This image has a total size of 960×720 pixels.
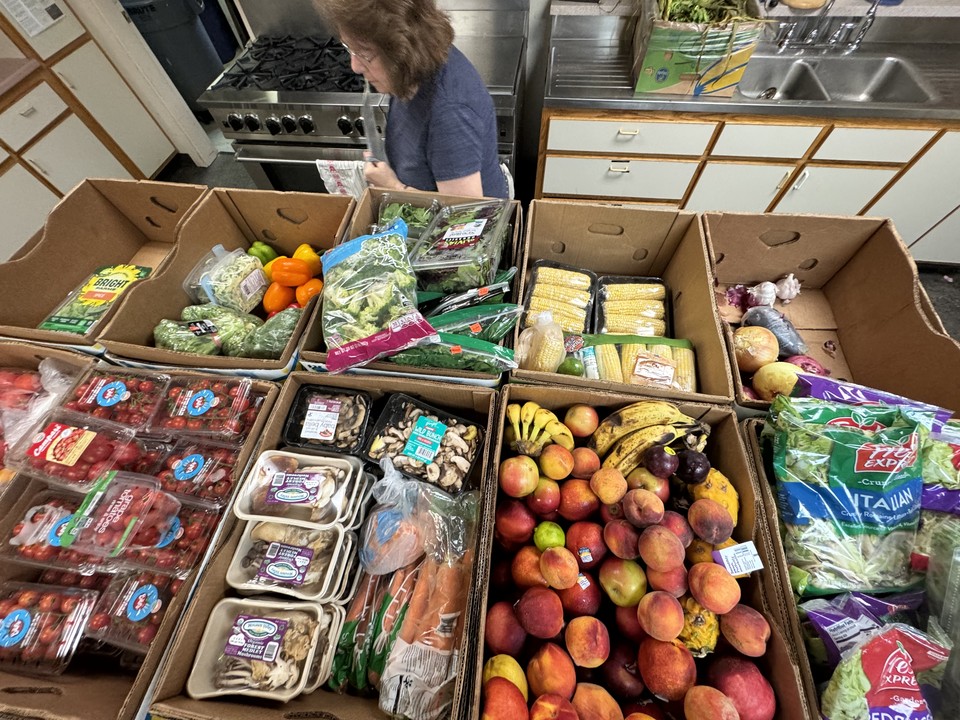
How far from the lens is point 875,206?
7.90 ft

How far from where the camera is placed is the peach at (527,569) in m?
0.93

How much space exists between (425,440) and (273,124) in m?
2.13

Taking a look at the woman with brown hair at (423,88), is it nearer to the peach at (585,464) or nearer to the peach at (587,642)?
the peach at (585,464)

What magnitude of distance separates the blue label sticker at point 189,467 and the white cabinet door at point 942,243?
377cm

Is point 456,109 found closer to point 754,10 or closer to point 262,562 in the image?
point 262,562

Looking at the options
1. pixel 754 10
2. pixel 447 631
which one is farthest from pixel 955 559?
pixel 754 10

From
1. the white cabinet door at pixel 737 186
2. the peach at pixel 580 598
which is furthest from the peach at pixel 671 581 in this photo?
the white cabinet door at pixel 737 186

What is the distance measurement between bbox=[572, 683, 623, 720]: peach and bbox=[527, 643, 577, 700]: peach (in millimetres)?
17

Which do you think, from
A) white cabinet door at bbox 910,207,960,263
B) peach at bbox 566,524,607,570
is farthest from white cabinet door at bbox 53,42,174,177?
white cabinet door at bbox 910,207,960,263

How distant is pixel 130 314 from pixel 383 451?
91 centimetres

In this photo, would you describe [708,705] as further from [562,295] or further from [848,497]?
[562,295]

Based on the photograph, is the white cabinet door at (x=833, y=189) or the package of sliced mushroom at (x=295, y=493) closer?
the package of sliced mushroom at (x=295, y=493)

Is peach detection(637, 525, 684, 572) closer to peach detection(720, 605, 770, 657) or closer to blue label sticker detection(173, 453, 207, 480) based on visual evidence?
peach detection(720, 605, 770, 657)

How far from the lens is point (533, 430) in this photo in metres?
1.10
